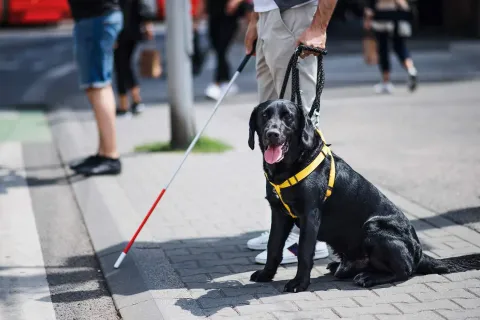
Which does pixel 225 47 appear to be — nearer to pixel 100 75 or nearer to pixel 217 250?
pixel 100 75

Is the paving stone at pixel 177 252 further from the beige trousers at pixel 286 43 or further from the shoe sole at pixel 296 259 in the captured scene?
the beige trousers at pixel 286 43

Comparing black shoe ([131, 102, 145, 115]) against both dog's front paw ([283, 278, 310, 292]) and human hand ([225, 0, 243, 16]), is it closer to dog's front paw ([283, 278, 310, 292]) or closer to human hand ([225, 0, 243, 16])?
human hand ([225, 0, 243, 16])

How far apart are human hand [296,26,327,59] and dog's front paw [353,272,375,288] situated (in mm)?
1257

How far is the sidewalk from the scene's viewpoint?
4668 millimetres

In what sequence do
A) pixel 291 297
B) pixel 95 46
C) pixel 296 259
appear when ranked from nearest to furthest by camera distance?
1. pixel 291 297
2. pixel 296 259
3. pixel 95 46

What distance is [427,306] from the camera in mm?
4570

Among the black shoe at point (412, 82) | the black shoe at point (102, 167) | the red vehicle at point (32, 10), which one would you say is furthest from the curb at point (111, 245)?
the red vehicle at point (32, 10)

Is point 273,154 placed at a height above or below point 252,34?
below

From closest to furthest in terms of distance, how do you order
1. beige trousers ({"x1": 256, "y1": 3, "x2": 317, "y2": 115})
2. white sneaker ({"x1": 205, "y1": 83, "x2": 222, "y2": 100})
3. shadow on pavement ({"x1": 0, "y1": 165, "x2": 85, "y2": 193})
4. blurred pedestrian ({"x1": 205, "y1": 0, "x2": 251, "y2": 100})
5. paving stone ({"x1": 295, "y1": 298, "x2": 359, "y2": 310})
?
1. paving stone ({"x1": 295, "y1": 298, "x2": 359, "y2": 310})
2. beige trousers ({"x1": 256, "y1": 3, "x2": 317, "y2": 115})
3. shadow on pavement ({"x1": 0, "y1": 165, "x2": 85, "y2": 193})
4. white sneaker ({"x1": 205, "y1": 83, "x2": 222, "y2": 100})
5. blurred pedestrian ({"x1": 205, "y1": 0, "x2": 251, "y2": 100})

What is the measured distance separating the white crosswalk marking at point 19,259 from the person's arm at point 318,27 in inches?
79.4

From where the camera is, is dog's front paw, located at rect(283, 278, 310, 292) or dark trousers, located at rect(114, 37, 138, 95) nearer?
dog's front paw, located at rect(283, 278, 310, 292)

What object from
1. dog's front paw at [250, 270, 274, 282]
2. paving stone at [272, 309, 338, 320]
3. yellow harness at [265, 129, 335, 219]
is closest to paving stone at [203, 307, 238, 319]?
paving stone at [272, 309, 338, 320]

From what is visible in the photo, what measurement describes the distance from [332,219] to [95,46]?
357cm

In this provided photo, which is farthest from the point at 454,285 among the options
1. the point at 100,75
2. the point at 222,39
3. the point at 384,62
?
the point at 222,39
